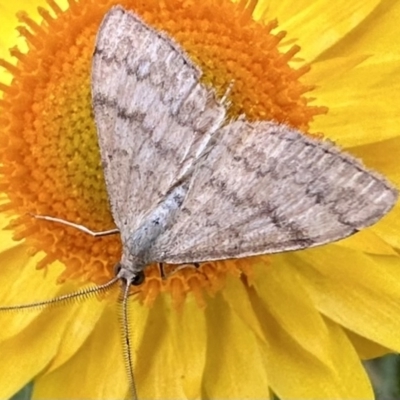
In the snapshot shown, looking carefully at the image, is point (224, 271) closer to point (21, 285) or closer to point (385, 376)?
point (21, 285)

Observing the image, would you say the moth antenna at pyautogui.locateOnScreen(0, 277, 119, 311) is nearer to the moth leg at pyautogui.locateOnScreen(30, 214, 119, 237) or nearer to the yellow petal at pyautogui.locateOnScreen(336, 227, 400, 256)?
the moth leg at pyautogui.locateOnScreen(30, 214, 119, 237)

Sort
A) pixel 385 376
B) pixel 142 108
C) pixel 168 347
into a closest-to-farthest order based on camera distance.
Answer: pixel 142 108, pixel 168 347, pixel 385 376

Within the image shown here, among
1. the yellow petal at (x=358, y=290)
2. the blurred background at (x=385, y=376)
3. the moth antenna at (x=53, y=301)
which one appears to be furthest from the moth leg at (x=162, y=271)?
the blurred background at (x=385, y=376)

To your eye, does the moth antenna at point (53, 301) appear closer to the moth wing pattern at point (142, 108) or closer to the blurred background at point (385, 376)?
the moth wing pattern at point (142, 108)

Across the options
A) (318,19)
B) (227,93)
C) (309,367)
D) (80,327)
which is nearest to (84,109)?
(227,93)

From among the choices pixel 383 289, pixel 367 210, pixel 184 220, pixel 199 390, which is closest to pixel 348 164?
pixel 367 210

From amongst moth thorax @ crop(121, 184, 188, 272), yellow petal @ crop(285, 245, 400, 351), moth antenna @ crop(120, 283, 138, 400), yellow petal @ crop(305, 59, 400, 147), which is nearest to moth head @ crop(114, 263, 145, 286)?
moth thorax @ crop(121, 184, 188, 272)
